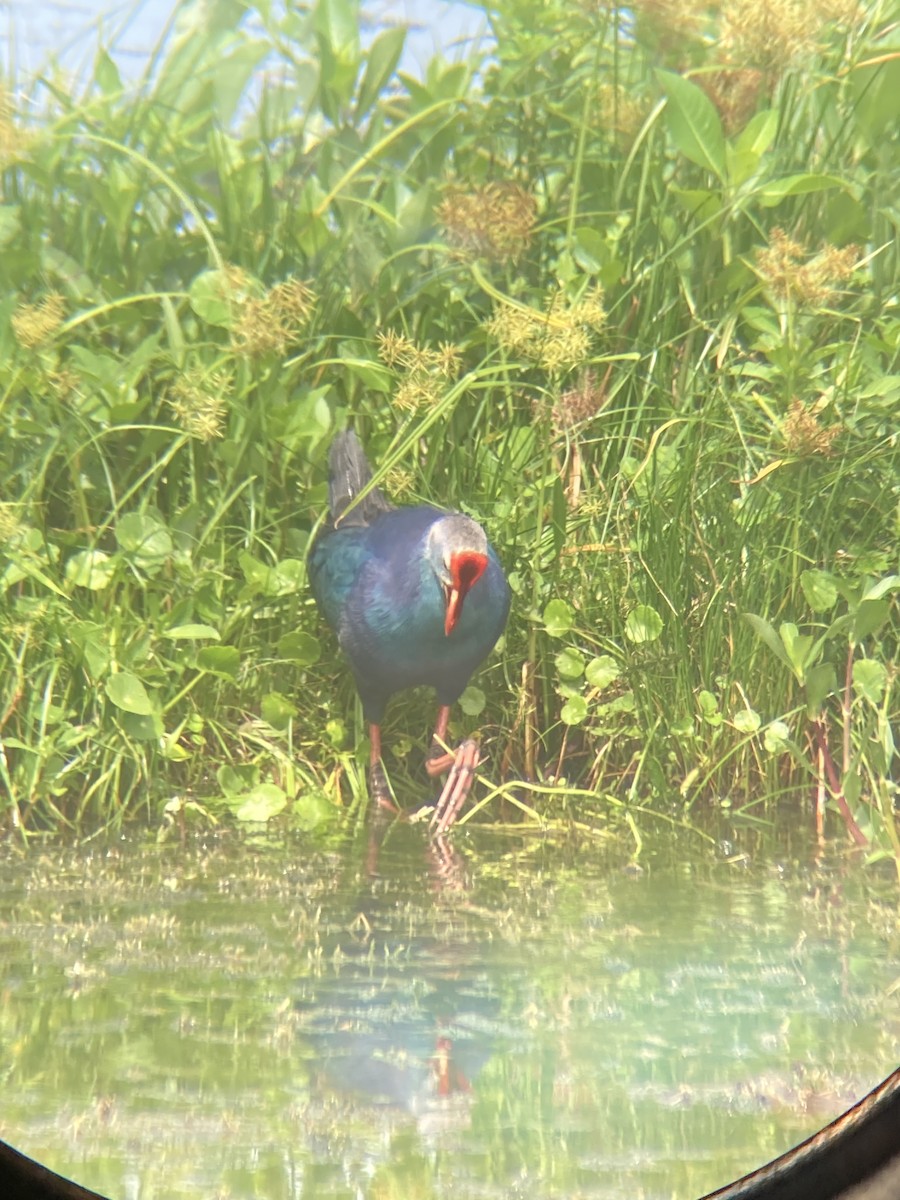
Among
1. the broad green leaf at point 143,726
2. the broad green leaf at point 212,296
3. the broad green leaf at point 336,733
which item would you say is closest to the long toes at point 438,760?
the broad green leaf at point 336,733

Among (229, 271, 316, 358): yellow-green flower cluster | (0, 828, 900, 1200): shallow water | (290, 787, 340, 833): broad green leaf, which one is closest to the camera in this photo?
(0, 828, 900, 1200): shallow water

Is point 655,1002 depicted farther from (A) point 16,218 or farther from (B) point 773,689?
(A) point 16,218

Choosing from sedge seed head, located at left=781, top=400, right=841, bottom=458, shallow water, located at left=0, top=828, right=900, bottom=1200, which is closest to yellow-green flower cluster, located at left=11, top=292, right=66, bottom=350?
shallow water, located at left=0, top=828, right=900, bottom=1200

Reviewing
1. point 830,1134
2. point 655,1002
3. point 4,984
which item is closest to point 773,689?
point 655,1002

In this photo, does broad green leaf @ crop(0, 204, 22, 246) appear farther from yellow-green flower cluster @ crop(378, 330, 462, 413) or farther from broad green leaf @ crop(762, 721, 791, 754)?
broad green leaf @ crop(762, 721, 791, 754)

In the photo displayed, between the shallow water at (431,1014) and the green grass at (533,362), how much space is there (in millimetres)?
107

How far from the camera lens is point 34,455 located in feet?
5.03

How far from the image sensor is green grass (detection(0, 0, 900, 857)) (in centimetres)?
145

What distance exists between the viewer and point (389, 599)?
1758 millimetres

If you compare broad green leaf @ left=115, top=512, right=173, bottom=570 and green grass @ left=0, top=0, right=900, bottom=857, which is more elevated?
green grass @ left=0, top=0, right=900, bottom=857

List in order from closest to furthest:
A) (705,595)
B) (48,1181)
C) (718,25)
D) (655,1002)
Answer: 1. (48,1181)
2. (655,1002)
3. (718,25)
4. (705,595)

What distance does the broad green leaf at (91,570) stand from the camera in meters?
1.59

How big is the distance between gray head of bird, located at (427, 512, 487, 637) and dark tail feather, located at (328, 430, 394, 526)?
Answer: 0.27ft

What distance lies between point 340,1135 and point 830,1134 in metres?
0.40
